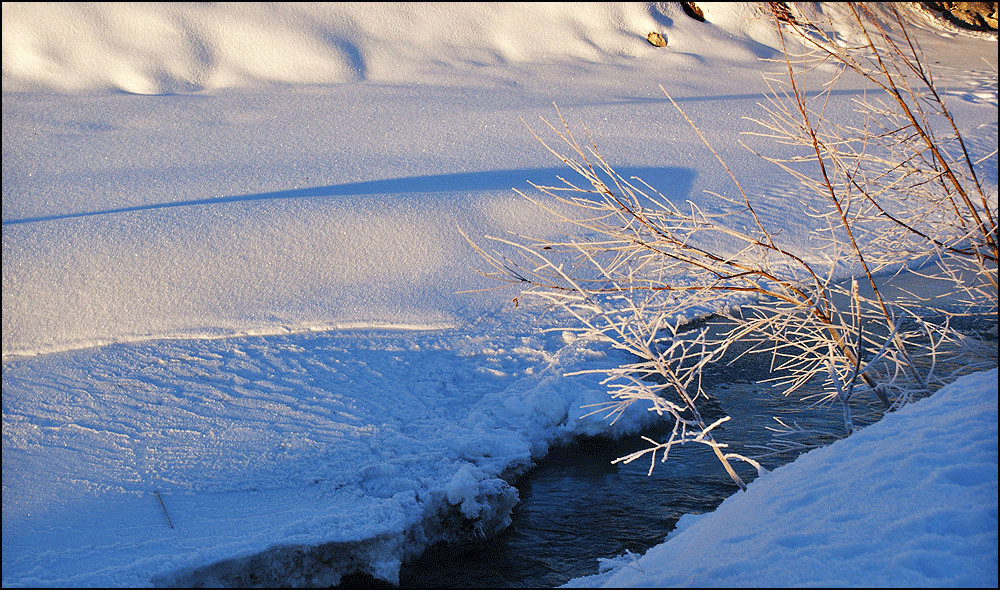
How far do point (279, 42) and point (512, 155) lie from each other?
4878 mm

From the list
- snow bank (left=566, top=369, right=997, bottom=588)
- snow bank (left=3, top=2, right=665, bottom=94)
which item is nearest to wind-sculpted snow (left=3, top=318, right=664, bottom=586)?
snow bank (left=566, top=369, right=997, bottom=588)

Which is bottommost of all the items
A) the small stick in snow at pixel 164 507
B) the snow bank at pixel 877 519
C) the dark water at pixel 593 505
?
the snow bank at pixel 877 519

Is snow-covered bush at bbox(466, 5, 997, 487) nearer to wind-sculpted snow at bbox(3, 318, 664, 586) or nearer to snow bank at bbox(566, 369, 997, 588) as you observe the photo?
snow bank at bbox(566, 369, 997, 588)

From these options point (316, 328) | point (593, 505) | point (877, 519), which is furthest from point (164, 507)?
point (877, 519)

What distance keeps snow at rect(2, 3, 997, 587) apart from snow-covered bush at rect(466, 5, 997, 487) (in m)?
0.42

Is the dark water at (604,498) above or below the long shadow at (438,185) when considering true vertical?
below

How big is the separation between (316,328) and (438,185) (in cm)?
233

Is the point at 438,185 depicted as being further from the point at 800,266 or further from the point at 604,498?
the point at 604,498

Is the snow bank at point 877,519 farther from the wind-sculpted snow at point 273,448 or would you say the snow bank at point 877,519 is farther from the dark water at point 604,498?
the wind-sculpted snow at point 273,448

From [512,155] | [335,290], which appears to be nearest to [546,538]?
[335,290]

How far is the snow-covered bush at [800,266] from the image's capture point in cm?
292

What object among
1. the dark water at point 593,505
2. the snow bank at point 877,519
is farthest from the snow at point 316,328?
the dark water at point 593,505

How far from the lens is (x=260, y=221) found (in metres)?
6.29

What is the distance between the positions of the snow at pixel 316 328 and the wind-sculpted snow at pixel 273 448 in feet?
0.06
